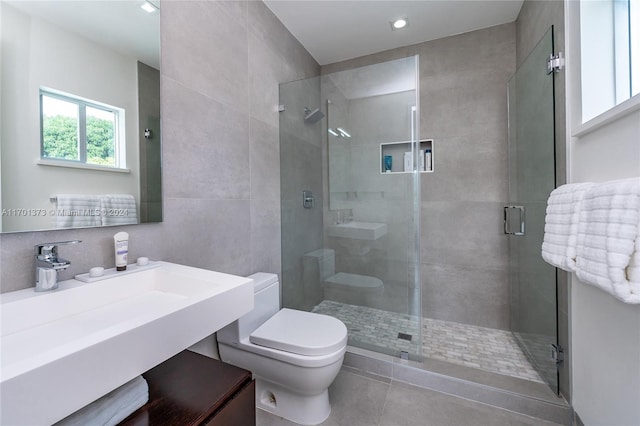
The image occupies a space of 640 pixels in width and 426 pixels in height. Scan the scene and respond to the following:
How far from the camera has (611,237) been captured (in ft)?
2.77

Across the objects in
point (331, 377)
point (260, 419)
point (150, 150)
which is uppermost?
point (150, 150)

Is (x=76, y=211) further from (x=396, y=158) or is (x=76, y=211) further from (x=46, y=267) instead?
(x=396, y=158)

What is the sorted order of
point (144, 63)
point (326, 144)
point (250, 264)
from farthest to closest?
point (326, 144)
point (250, 264)
point (144, 63)

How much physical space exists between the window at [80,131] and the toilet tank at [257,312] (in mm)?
925

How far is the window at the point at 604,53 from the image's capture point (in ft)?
3.64

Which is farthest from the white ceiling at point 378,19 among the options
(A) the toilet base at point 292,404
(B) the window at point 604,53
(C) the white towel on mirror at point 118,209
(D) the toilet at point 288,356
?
(A) the toilet base at point 292,404

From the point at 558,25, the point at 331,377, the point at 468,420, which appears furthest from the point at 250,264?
the point at 558,25

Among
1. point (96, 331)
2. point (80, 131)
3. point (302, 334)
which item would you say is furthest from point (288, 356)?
point (80, 131)

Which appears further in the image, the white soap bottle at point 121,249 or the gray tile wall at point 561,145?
the gray tile wall at point 561,145

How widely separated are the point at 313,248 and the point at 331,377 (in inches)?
42.1

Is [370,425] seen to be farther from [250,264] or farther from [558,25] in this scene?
[558,25]

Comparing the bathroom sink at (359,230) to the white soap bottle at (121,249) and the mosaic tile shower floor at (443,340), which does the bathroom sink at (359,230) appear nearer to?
the mosaic tile shower floor at (443,340)

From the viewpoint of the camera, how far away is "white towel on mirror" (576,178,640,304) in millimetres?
795

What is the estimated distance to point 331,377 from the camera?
135cm
